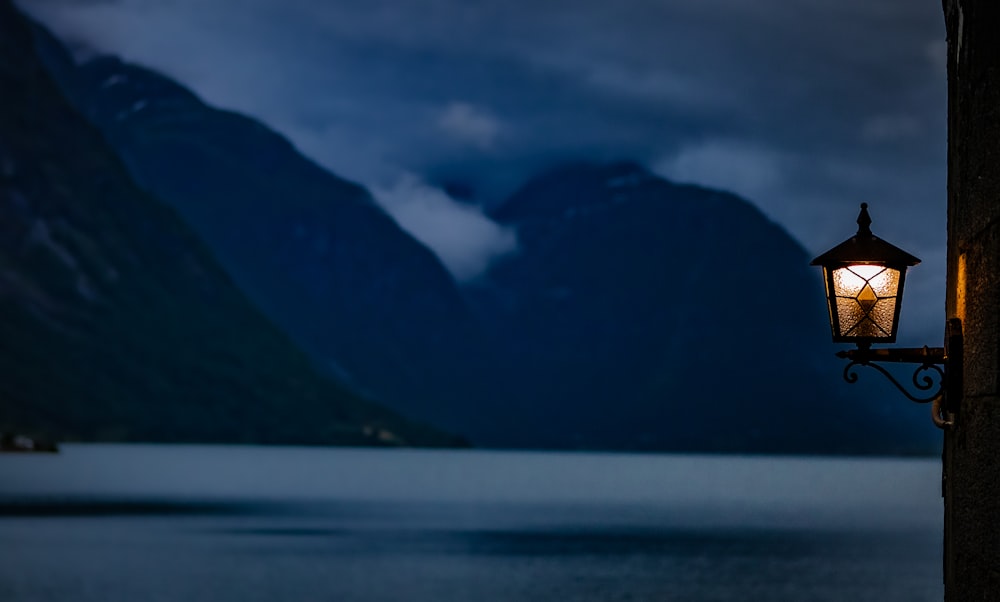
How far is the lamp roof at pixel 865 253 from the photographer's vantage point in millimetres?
8690

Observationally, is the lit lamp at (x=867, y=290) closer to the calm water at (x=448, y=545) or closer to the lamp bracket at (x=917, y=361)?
the lamp bracket at (x=917, y=361)

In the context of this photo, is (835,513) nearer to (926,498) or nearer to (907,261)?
(926,498)

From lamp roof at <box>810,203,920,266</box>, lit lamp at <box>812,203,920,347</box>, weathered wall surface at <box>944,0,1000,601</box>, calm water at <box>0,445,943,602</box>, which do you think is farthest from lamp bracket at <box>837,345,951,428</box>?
calm water at <box>0,445,943,602</box>

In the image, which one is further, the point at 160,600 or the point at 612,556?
the point at 612,556

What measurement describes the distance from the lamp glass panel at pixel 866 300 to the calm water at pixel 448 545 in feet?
113

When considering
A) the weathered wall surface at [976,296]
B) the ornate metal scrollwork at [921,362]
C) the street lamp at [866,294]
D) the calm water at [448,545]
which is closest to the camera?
the weathered wall surface at [976,296]

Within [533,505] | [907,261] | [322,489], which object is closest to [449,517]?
[533,505]

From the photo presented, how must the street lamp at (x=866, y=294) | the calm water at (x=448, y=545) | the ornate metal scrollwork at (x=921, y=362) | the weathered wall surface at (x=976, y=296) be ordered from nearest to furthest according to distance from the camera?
the weathered wall surface at (x=976, y=296) → the ornate metal scrollwork at (x=921, y=362) → the street lamp at (x=866, y=294) → the calm water at (x=448, y=545)

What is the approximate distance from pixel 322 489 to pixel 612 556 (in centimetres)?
7460

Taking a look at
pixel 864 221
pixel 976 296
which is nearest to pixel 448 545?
pixel 864 221

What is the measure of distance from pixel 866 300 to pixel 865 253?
28 centimetres

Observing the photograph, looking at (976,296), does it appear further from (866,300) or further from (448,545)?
(448,545)

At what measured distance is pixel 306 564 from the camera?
52750mm

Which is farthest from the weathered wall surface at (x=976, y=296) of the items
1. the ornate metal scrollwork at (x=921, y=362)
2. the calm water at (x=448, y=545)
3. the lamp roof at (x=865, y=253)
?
the calm water at (x=448, y=545)
